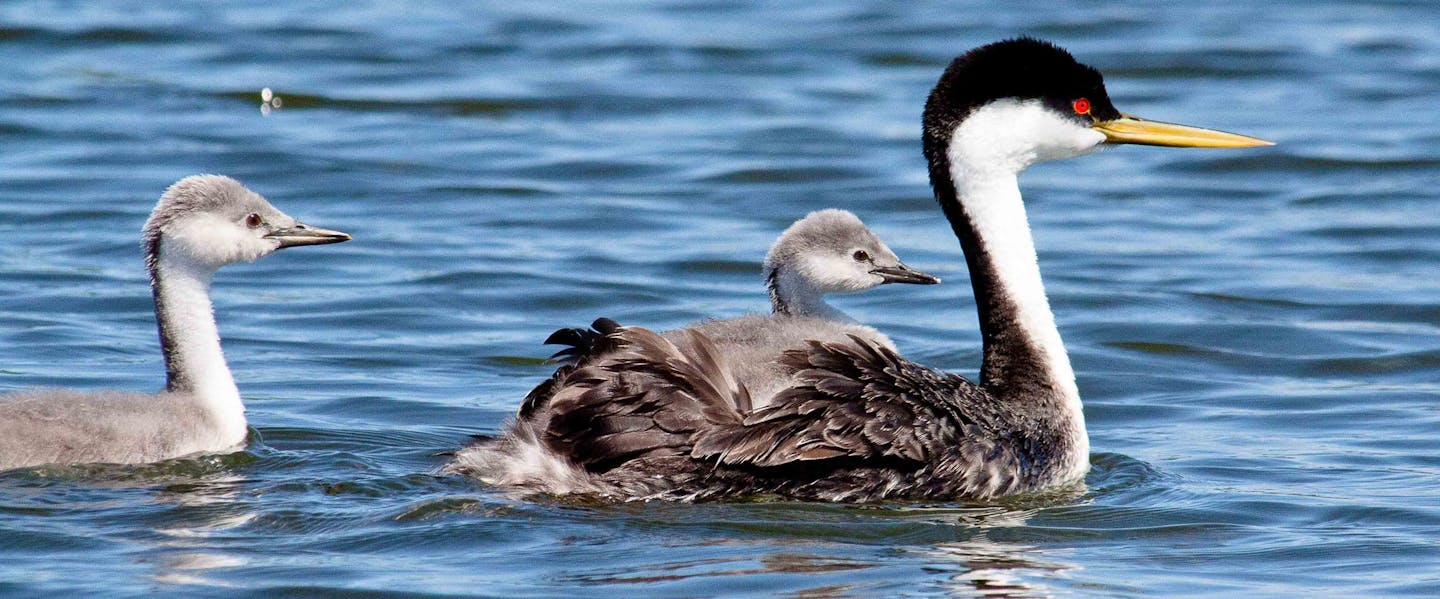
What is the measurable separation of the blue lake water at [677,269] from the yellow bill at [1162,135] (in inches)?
52.2

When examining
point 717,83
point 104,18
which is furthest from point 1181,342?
point 104,18

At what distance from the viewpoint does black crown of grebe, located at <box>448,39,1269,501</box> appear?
7.46m

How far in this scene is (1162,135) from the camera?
8.86 m

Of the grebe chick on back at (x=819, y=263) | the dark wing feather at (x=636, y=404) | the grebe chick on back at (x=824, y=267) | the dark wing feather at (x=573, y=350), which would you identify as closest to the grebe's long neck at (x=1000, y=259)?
the grebe chick on back at (x=824, y=267)

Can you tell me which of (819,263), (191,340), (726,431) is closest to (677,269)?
(819,263)

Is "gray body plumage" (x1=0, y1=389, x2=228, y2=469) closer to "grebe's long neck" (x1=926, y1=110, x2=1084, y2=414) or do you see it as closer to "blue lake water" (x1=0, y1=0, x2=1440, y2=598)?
"blue lake water" (x1=0, y1=0, x2=1440, y2=598)

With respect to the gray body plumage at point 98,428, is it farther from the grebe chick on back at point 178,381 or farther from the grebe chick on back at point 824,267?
the grebe chick on back at point 824,267

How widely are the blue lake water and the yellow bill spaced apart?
52.2 inches

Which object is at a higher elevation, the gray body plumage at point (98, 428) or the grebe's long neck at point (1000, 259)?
the grebe's long neck at point (1000, 259)

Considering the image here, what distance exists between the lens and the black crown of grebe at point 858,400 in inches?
294

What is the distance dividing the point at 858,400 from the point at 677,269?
566cm

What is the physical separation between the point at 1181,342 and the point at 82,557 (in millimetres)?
6610

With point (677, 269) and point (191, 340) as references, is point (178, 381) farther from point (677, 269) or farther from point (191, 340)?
point (677, 269)

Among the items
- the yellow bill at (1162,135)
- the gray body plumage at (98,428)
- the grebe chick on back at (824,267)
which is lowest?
the gray body plumage at (98,428)
